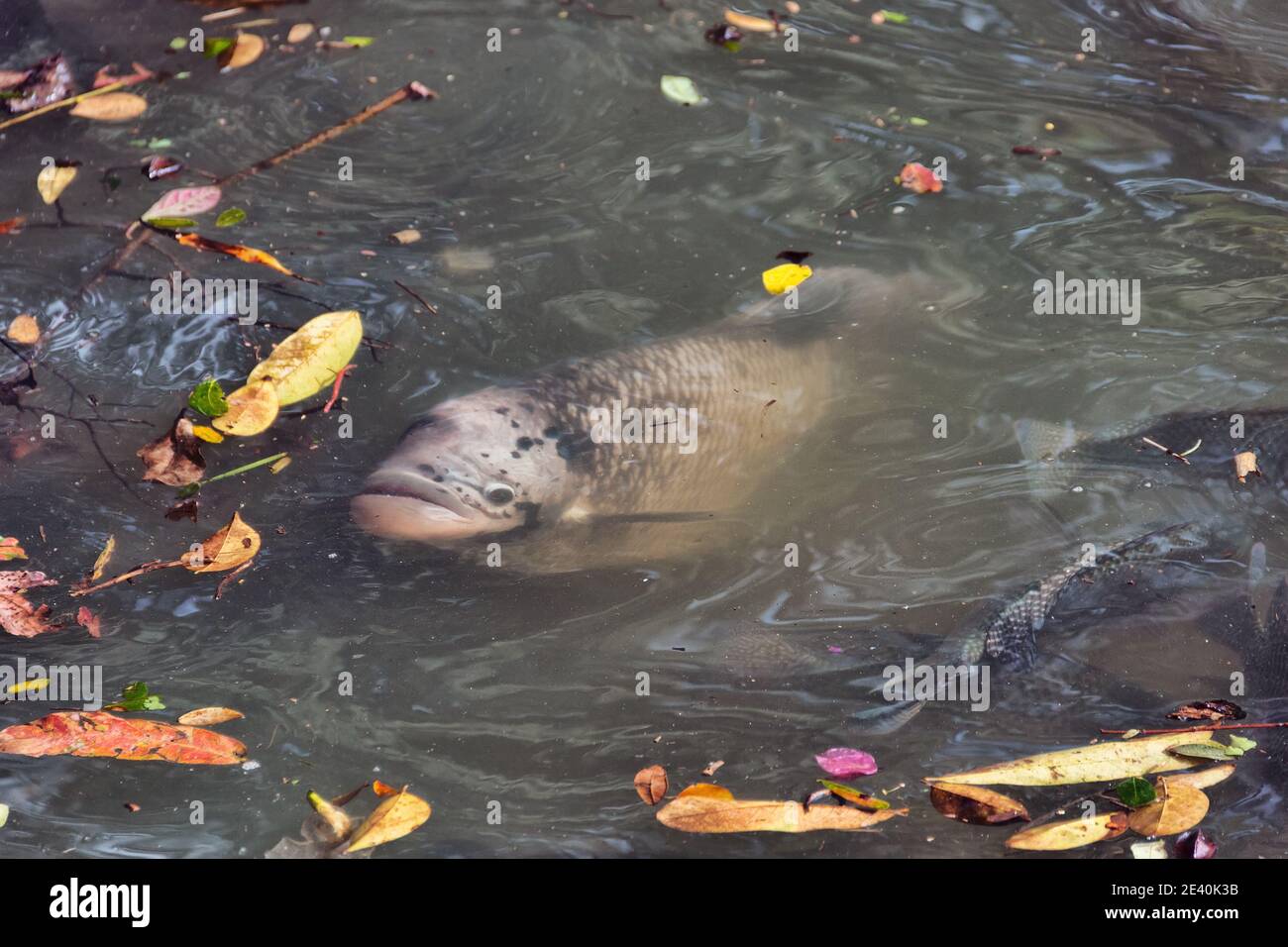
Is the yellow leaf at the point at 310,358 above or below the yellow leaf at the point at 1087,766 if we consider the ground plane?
above

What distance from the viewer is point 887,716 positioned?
285 cm

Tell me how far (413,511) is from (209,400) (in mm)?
840

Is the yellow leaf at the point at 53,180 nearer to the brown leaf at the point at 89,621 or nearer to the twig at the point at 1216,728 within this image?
the brown leaf at the point at 89,621

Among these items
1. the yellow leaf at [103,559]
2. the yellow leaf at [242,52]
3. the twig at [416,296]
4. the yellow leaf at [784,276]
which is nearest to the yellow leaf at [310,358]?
the twig at [416,296]

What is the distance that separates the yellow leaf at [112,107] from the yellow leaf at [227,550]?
95.6 inches

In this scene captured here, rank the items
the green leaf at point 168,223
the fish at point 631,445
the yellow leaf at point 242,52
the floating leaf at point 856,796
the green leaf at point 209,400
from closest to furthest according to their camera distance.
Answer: the floating leaf at point 856,796 < the fish at point 631,445 < the green leaf at point 209,400 < the green leaf at point 168,223 < the yellow leaf at point 242,52

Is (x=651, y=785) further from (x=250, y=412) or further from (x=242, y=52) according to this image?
(x=242, y=52)

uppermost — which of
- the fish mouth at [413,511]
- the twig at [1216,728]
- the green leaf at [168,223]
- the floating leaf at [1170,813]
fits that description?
the green leaf at [168,223]

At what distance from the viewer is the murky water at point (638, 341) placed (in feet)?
9.20

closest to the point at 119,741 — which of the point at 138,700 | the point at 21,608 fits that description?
the point at 138,700

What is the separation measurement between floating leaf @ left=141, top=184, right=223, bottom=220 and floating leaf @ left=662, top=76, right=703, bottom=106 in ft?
6.69

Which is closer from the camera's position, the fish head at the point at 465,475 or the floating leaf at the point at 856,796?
the floating leaf at the point at 856,796

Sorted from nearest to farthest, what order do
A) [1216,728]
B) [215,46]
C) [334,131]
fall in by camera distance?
[1216,728] → [334,131] → [215,46]

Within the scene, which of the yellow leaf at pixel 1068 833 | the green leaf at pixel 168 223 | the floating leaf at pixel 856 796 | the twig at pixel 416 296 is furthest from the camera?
the green leaf at pixel 168 223
